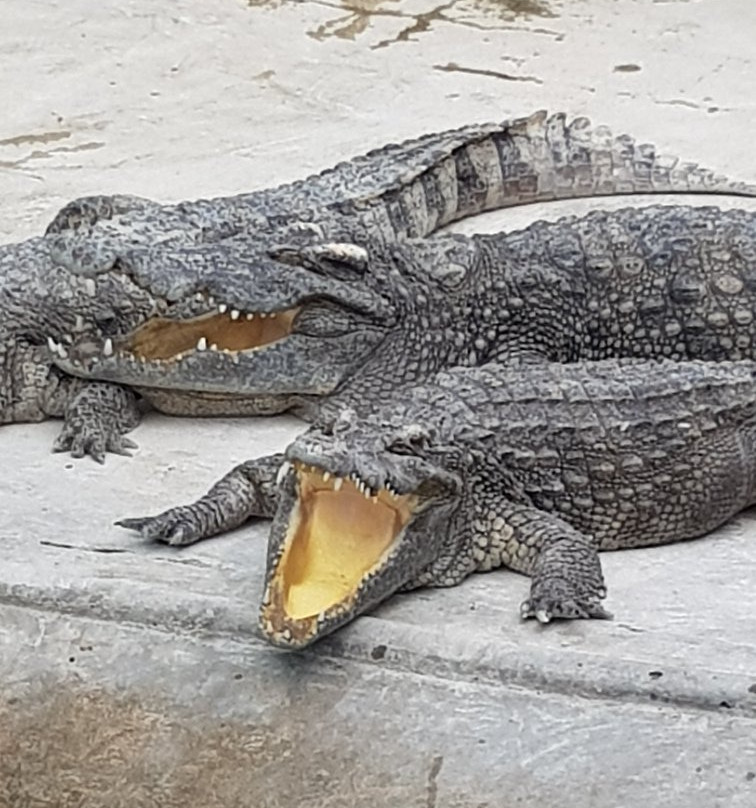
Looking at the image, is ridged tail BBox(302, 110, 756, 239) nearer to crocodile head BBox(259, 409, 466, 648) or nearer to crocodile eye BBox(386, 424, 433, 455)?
crocodile eye BBox(386, 424, 433, 455)

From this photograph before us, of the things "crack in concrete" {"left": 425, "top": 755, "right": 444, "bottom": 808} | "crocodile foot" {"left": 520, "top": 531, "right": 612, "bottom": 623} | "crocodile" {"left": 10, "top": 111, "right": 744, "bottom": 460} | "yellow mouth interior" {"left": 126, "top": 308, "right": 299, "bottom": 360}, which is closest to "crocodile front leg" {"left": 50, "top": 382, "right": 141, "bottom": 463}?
"crocodile" {"left": 10, "top": 111, "right": 744, "bottom": 460}

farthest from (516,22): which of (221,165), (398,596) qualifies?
(398,596)

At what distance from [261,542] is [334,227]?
1094 millimetres

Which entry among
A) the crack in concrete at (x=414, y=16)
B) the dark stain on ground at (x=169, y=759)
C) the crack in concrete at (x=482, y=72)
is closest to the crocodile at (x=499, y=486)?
the dark stain on ground at (x=169, y=759)

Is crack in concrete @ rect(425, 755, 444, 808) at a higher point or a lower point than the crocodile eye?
lower

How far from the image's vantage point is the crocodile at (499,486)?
2.96 meters

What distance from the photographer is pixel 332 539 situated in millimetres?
2994

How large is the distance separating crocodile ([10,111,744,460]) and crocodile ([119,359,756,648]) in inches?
22.8

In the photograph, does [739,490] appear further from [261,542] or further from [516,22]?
[516,22]

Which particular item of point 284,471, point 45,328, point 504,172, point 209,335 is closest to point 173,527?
point 284,471

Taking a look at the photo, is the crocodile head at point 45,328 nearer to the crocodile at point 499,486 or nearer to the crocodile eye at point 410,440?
the crocodile at point 499,486

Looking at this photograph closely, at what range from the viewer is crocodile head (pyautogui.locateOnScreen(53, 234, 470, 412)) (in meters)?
3.84

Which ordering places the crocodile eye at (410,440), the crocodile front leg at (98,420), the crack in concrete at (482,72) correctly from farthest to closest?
1. the crack in concrete at (482,72)
2. the crocodile front leg at (98,420)
3. the crocodile eye at (410,440)

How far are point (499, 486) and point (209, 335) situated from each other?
921 mm
